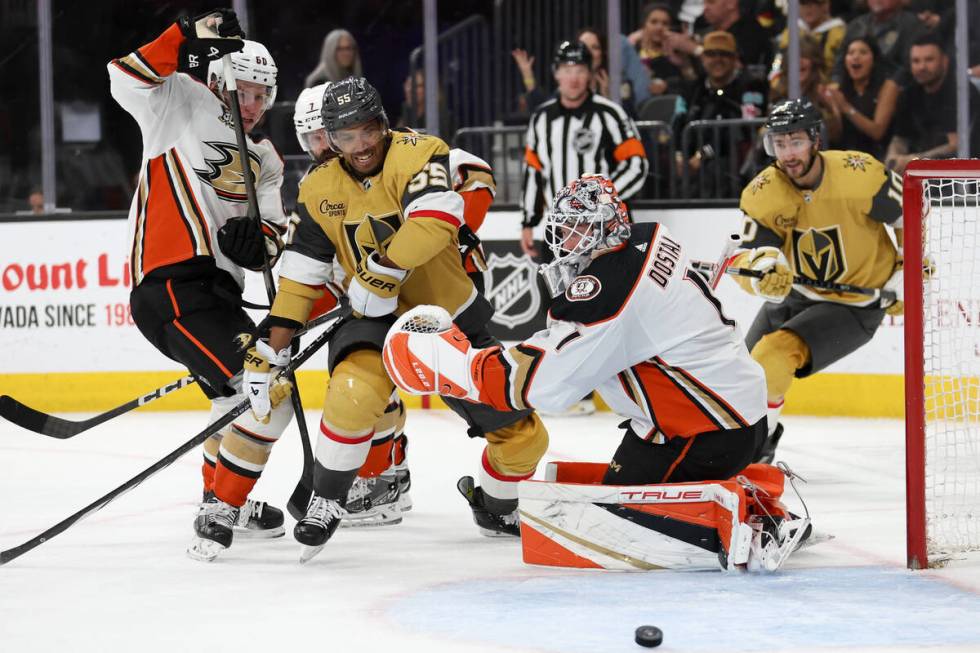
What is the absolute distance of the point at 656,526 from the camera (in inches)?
117

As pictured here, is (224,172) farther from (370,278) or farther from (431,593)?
(431,593)

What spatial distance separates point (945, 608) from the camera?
2645 mm

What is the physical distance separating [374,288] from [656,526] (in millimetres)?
813

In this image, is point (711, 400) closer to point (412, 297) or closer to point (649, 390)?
point (649, 390)

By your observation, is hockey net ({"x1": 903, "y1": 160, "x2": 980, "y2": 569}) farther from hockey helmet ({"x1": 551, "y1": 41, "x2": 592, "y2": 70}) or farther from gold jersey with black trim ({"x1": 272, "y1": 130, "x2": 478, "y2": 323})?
hockey helmet ({"x1": 551, "y1": 41, "x2": 592, "y2": 70})

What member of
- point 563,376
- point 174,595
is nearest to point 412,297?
point 563,376

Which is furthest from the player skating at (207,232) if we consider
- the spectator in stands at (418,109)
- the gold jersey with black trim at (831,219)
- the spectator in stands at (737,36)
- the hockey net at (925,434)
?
the spectator in stands at (737,36)

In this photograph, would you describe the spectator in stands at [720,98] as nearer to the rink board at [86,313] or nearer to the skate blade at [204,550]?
the rink board at [86,313]

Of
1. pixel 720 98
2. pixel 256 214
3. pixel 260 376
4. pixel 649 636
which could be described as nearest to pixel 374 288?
pixel 260 376

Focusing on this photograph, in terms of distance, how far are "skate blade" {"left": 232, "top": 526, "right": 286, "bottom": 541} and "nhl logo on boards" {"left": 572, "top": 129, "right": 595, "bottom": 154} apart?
2.58m

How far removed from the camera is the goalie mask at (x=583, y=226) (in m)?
2.90

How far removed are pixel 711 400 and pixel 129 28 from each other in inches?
171

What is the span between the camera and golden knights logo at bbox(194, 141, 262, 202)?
3.50 metres

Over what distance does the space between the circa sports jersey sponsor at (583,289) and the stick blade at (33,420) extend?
133cm
